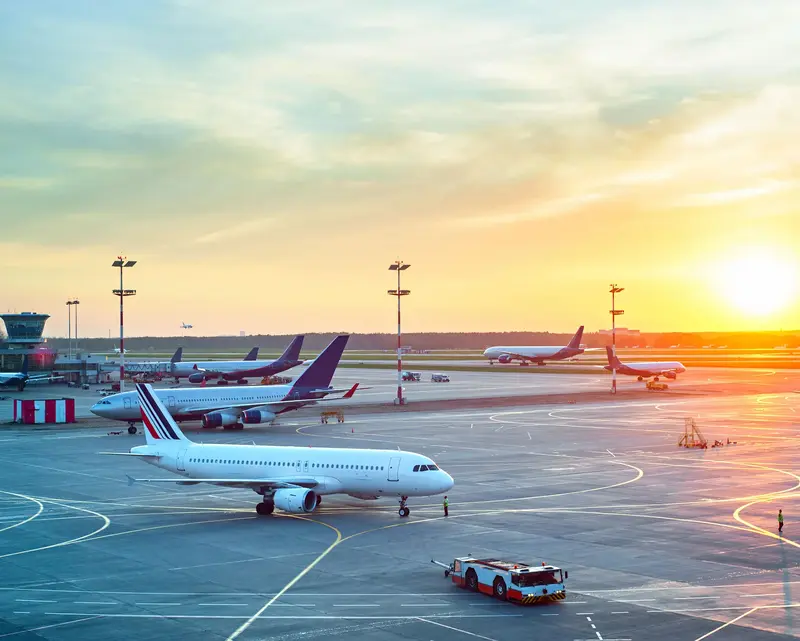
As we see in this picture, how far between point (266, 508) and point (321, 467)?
4.32m

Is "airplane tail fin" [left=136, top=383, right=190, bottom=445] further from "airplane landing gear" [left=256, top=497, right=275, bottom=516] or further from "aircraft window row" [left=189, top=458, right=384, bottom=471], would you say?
"airplane landing gear" [left=256, top=497, right=275, bottom=516]

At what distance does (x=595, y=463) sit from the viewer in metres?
72.4

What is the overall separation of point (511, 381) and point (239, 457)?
135m

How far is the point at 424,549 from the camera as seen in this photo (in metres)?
42.6

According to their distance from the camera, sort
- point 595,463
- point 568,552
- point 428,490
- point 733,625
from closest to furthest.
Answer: point 733,625
point 568,552
point 428,490
point 595,463

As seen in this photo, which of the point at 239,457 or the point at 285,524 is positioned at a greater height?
the point at 239,457

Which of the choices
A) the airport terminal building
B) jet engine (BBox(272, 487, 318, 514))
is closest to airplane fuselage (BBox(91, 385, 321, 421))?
Answer: jet engine (BBox(272, 487, 318, 514))

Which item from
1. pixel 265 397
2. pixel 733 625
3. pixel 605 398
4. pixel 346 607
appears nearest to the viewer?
pixel 733 625

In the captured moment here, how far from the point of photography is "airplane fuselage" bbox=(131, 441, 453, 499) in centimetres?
4944

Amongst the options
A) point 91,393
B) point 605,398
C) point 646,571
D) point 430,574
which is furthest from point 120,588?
point 91,393

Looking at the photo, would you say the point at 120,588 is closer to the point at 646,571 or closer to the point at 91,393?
the point at 646,571

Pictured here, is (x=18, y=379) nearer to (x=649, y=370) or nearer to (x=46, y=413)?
(x=46, y=413)

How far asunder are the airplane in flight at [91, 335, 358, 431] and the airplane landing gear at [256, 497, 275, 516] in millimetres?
44037

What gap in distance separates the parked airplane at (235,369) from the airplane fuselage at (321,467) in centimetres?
11531
